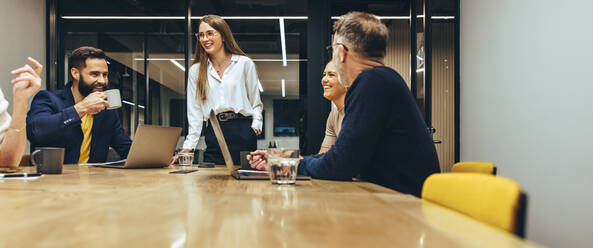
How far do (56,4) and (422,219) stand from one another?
16.8ft

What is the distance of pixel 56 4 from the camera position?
4.20 meters

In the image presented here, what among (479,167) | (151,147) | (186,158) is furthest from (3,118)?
(479,167)

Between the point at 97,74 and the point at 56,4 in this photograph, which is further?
the point at 56,4

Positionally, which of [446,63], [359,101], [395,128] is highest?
[446,63]

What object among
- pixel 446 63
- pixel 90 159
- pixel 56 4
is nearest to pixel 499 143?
pixel 446 63

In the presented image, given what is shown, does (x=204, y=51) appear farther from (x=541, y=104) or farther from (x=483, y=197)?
(x=541, y=104)

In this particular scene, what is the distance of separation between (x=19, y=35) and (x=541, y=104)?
5.12 meters

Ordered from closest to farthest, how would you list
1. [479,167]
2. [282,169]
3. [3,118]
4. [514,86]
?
[282,169] < [479,167] < [3,118] < [514,86]

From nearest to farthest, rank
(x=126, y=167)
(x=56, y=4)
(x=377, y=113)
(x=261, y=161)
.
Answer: (x=377, y=113)
(x=261, y=161)
(x=126, y=167)
(x=56, y=4)

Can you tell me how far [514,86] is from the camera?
282 centimetres

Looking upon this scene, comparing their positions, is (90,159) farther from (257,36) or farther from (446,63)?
(446,63)

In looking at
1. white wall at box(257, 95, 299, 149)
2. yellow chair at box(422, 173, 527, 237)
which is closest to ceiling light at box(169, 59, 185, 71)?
white wall at box(257, 95, 299, 149)

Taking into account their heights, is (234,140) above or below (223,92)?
below

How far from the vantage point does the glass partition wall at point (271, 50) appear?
3.84 m
